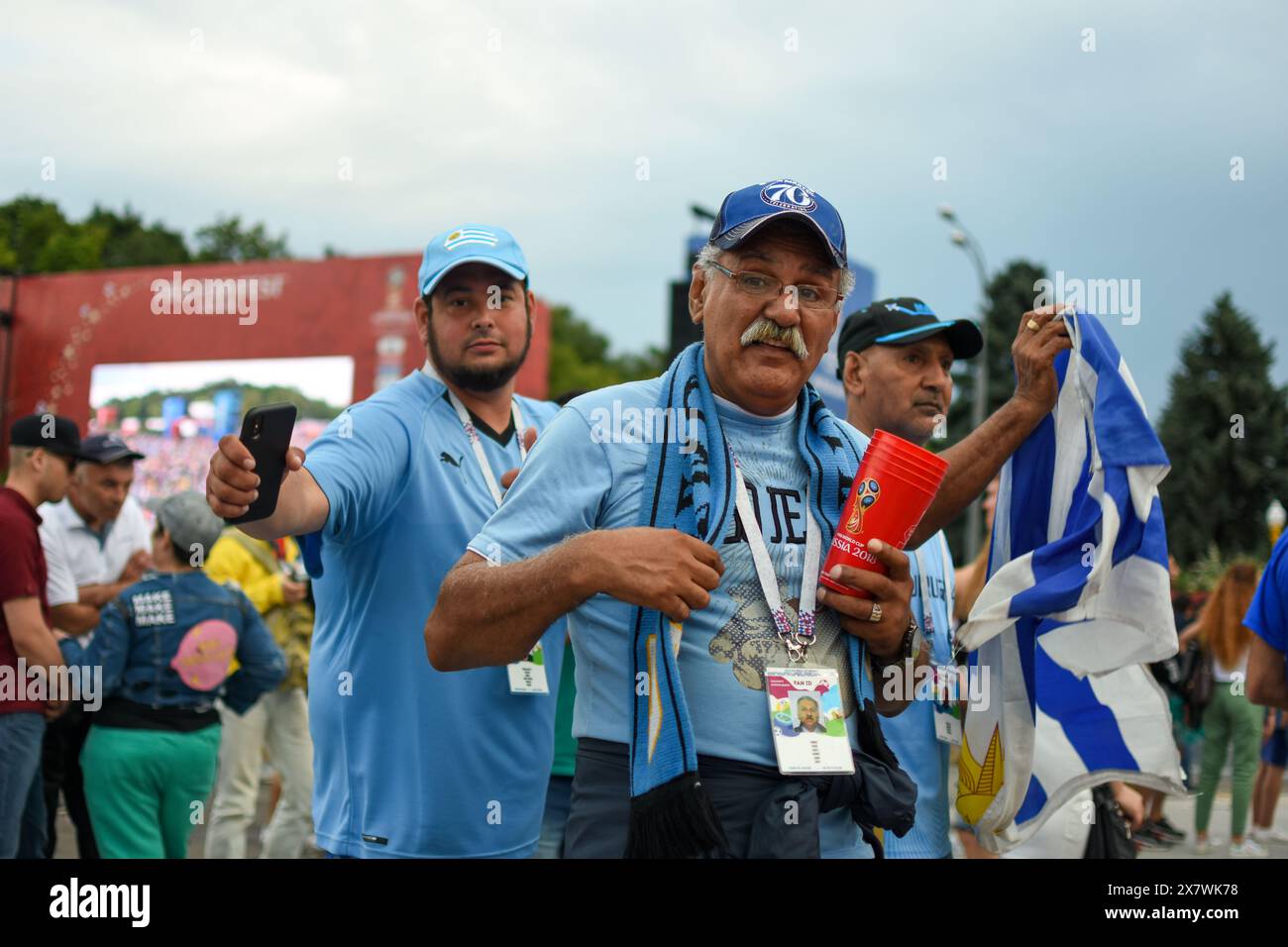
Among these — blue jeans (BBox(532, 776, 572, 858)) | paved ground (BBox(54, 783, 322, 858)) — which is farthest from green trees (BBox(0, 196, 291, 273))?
blue jeans (BBox(532, 776, 572, 858))

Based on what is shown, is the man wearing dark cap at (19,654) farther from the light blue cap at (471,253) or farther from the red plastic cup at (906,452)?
the red plastic cup at (906,452)

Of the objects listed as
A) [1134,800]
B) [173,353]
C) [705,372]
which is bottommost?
[1134,800]

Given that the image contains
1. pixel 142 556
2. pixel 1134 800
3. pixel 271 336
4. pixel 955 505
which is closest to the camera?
pixel 955 505

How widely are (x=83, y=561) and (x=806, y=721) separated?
19.7ft

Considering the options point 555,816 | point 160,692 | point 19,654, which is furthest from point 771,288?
point 160,692

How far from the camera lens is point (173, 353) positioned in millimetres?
27406

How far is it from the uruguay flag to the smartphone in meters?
1.71

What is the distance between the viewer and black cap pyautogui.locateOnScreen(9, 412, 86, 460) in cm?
588

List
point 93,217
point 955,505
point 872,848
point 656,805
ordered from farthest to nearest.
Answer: point 93,217, point 955,505, point 872,848, point 656,805

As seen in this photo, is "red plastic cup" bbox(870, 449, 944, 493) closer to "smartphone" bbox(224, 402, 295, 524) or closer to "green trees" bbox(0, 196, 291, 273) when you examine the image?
"smartphone" bbox(224, 402, 295, 524)

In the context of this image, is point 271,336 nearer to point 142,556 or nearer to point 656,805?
point 142,556

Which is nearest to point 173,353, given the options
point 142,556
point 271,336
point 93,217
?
point 271,336

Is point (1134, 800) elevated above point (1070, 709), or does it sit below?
below

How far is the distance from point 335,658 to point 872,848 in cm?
169
